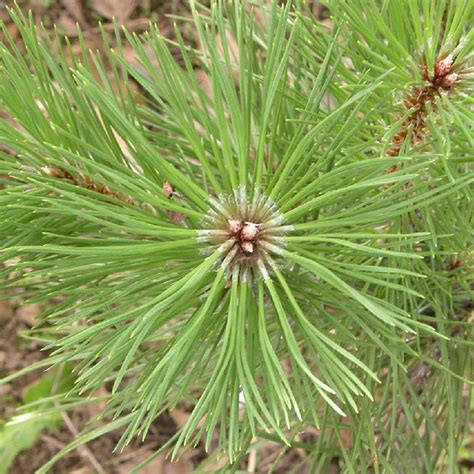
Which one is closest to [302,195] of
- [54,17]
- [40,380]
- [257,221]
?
[257,221]

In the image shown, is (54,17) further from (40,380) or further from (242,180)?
(242,180)

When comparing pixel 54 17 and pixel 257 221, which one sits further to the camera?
pixel 54 17

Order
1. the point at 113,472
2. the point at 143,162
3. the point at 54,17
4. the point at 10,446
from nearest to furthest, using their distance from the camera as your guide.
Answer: the point at 143,162
the point at 10,446
the point at 113,472
the point at 54,17

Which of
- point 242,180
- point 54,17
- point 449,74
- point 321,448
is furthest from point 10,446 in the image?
point 449,74

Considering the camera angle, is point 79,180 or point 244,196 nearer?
point 244,196

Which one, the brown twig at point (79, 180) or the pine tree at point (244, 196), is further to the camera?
the brown twig at point (79, 180)

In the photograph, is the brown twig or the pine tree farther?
Result: the brown twig

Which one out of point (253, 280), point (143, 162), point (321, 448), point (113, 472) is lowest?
point (113, 472)

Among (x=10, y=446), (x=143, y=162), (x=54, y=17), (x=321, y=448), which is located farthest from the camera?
(x=54, y=17)

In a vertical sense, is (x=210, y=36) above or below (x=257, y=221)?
above
